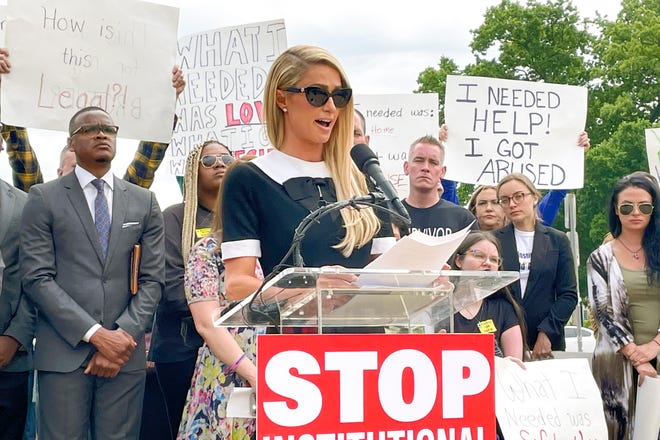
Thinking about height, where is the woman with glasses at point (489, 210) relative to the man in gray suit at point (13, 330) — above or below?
above

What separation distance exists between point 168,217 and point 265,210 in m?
2.69

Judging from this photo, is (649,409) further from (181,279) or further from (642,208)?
(181,279)

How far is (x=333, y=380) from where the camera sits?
2.42 meters

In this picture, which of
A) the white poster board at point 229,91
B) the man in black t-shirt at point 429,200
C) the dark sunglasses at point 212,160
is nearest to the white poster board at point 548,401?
the man in black t-shirt at point 429,200

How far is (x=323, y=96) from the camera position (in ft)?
9.95

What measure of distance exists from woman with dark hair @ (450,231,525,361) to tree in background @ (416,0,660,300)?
21.8 m

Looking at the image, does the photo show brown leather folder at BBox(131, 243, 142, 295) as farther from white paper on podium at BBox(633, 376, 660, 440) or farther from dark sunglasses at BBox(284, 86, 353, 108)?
white paper on podium at BBox(633, 376, 660, 440)

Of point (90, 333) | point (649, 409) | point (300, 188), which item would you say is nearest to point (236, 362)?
point (90, 333)

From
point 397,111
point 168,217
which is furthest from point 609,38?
point 168,217

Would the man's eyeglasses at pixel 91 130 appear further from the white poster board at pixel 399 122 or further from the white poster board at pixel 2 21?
the white poster board at pixel 399 122

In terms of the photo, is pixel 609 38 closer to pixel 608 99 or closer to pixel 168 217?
pixel 608 99

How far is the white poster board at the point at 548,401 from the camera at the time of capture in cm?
509

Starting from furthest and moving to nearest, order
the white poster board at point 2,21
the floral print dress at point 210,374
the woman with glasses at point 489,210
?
the woman with glasses at point 489,210
the white poster board at point 2,21
the floral print dress at point 210,374

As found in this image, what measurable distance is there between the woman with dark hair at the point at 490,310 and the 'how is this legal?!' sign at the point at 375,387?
8.93 ft
